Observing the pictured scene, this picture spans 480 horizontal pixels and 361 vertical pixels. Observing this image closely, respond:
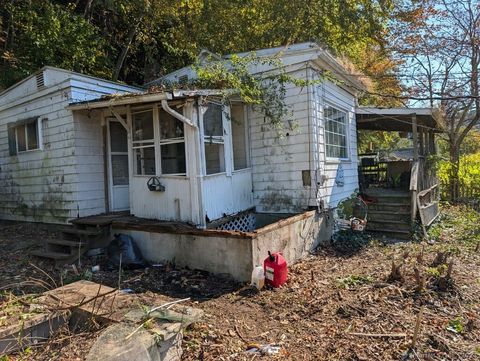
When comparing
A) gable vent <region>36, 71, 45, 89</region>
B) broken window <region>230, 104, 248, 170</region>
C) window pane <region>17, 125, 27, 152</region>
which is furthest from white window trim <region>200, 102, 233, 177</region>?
window pane <region>17, 125, 27, 152</region>

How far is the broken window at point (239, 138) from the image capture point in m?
8.41

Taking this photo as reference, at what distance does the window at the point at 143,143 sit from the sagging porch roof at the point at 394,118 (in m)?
6.34

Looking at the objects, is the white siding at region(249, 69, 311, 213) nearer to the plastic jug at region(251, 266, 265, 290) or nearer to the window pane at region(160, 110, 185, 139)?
the window pane at region(160, 110, 185, 139)

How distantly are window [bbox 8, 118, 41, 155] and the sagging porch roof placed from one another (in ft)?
28.5

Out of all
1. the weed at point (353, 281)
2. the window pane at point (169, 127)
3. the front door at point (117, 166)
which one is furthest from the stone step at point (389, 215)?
the front door at point (117, 166)

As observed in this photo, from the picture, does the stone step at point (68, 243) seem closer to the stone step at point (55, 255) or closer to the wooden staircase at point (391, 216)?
the stone step at point (55, 255)

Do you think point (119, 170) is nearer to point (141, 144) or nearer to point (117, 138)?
point (117, 138)

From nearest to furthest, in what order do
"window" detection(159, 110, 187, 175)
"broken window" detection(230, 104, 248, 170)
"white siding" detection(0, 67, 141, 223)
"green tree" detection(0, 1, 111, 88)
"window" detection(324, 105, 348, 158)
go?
"window" detection(159, 110, 187, 175), "white siding" detection(0, 67, 141, 223), "broken window" detection(230, 104, 248, 170), "window" detection(324, 105, 348, 158), "green tree" detection(0, 1, 111, 88)

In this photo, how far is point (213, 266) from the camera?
6.10 meters

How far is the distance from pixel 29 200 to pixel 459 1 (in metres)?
16.9

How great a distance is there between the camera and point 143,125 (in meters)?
7.30

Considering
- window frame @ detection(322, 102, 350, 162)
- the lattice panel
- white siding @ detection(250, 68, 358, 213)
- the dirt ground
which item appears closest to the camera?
the dirt ground

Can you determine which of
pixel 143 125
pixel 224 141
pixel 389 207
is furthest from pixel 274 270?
pixel 389 207

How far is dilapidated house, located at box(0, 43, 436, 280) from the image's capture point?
Result: 6516 mm
